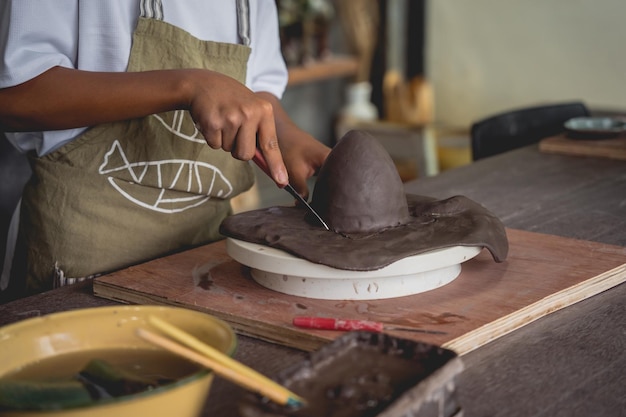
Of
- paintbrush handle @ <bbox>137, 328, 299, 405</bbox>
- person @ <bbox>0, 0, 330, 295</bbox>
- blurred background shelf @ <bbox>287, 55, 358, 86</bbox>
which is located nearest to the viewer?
paintbrush handle @ <bbox>137, 328, 299, 405</bbox>

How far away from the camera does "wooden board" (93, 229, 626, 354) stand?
3.65ft

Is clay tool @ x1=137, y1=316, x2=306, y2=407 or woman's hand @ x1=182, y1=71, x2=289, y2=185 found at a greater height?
woman's hand @ x1=182, y1=71, x2=289, y2=185

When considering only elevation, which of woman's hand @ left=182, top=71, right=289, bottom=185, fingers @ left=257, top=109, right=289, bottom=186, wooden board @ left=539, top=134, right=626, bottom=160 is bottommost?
wooden board @ left=539, top=134, right=626, bottom=160

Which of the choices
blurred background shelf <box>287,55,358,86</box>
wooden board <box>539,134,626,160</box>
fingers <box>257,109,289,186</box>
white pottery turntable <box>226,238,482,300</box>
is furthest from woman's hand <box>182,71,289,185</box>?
blurred background shelf <box>287,55,358,86</box>

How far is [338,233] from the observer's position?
127cm

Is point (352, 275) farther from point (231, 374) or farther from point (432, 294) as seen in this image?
point (231, 374)

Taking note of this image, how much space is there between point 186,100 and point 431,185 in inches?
34.1

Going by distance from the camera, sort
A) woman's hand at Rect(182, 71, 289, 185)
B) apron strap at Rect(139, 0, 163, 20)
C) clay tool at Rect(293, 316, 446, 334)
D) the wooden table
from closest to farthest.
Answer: the wooden table
clay tool at Rect(293, 316, 446, 334)
woman's hand at Rect(182, 71, 289, 185)
apron strap at Rect(139, 0, 163, 20)

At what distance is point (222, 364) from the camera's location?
2.54ft

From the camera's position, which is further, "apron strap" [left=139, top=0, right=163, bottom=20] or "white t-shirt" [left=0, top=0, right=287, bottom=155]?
"apron strap" [left=139, top=0, right=163, bottom=20]

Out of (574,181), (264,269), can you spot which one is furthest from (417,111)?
(264,269)

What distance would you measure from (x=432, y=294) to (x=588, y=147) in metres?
1.29

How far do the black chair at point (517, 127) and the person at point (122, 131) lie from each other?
3.32 feet

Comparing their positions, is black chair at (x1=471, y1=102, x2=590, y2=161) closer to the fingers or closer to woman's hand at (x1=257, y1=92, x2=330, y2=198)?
woman's hand at (x1=257, y1=92, x2=330, y2=198)
